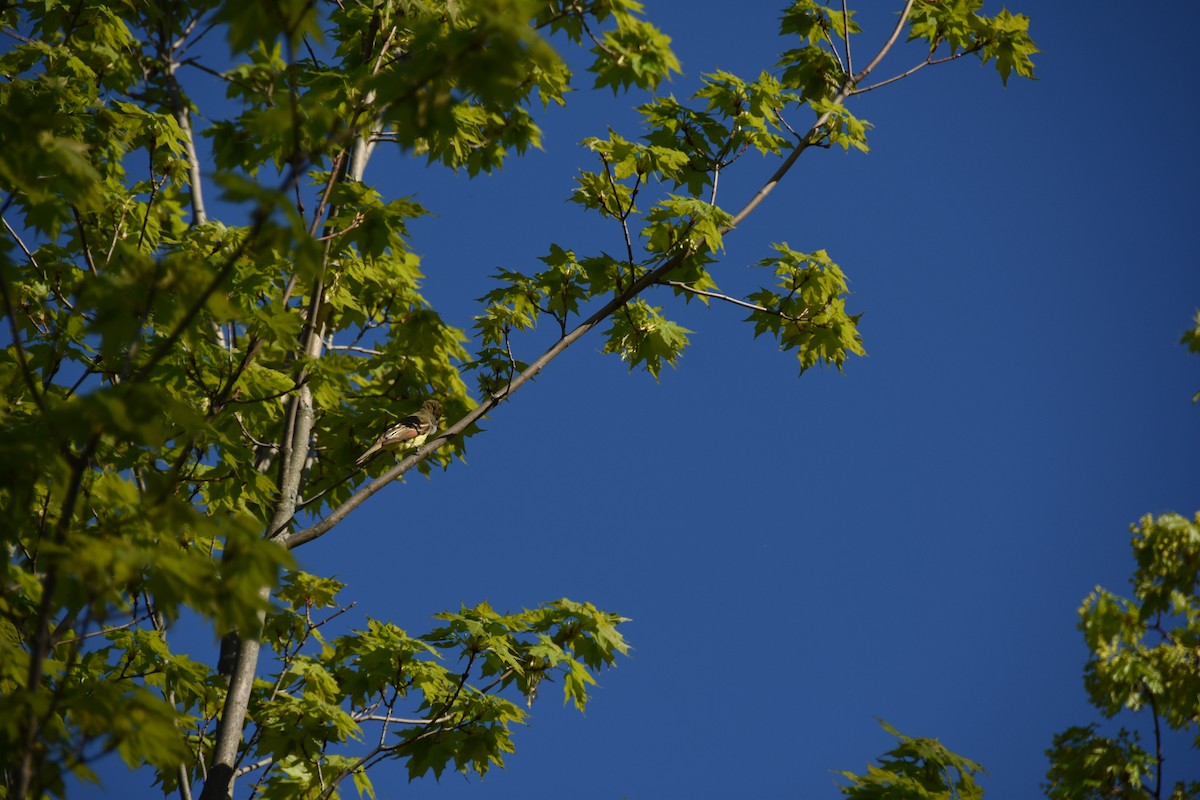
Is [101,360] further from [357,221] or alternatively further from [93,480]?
[357,221]

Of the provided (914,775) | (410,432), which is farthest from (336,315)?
(914,775)

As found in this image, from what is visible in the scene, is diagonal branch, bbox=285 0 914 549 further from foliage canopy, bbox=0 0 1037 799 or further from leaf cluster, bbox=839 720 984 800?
leaf cluster, bbox=839 720 984 800

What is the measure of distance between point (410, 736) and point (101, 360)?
3.18 metres

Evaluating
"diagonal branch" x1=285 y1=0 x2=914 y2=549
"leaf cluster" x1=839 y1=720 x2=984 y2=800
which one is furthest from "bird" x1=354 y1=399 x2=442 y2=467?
"leaf cluster" x1=839 y1=720 x2=984 y2=800

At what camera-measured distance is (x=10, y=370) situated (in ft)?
18.5

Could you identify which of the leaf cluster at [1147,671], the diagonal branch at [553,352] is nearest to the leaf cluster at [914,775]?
the leaf cluster at [1147,671]

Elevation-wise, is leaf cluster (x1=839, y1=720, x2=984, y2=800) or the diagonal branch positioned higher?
the diagonal branch

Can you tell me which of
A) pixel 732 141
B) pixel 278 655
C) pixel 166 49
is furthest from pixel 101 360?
pixel 166 49

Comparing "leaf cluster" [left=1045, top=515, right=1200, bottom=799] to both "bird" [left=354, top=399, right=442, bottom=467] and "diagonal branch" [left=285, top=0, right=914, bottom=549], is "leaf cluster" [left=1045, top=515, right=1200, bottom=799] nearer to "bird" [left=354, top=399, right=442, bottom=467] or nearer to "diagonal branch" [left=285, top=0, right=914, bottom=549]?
"diagonal branch" [left=285, top=0, right=914, bottom=549]

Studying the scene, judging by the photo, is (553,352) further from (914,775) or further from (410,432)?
(914,775)

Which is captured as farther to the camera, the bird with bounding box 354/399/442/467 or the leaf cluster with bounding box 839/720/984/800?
the bird with bounding box 354/399/442/467

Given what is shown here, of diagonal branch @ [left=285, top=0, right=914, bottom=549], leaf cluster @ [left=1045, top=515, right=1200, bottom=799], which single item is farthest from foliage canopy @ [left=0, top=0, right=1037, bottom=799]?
leaf cluster @ [left=1045, top=515, right=1200, bottom=799]

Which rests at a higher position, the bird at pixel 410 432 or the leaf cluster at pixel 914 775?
the bird at pixel 410 432

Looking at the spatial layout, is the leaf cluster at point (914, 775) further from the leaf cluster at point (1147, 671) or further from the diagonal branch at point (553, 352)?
the diagonal branch at point (553, 352)
